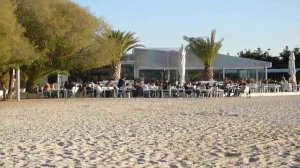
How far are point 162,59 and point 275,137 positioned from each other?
30441mm

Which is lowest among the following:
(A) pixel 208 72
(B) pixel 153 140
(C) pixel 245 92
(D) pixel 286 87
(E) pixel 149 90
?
(B) pixel 153 140

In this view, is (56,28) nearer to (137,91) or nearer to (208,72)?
(137,91)

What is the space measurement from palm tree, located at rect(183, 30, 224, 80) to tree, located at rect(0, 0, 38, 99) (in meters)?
19.4

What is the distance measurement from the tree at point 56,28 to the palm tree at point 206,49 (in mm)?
14086

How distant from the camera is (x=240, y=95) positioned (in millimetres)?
28625

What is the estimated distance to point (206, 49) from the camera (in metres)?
41.2

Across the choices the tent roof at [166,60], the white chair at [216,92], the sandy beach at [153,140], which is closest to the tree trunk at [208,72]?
the tent roof at [166,60]

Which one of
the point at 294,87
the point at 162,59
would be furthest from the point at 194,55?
the point at 294,87

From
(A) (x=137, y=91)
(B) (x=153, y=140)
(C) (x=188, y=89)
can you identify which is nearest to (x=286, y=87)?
(C) (x=188, y=89)

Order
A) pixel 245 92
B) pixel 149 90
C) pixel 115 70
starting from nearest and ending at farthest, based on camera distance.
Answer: pixel 245 92, pixel 149 90, pixel 115 70

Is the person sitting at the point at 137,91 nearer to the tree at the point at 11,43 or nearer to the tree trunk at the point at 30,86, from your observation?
the tree at the point at 11,43

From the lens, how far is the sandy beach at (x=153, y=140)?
7.75 meters

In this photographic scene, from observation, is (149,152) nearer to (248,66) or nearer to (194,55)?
(248,66)

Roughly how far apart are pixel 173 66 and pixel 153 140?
1206 inches
